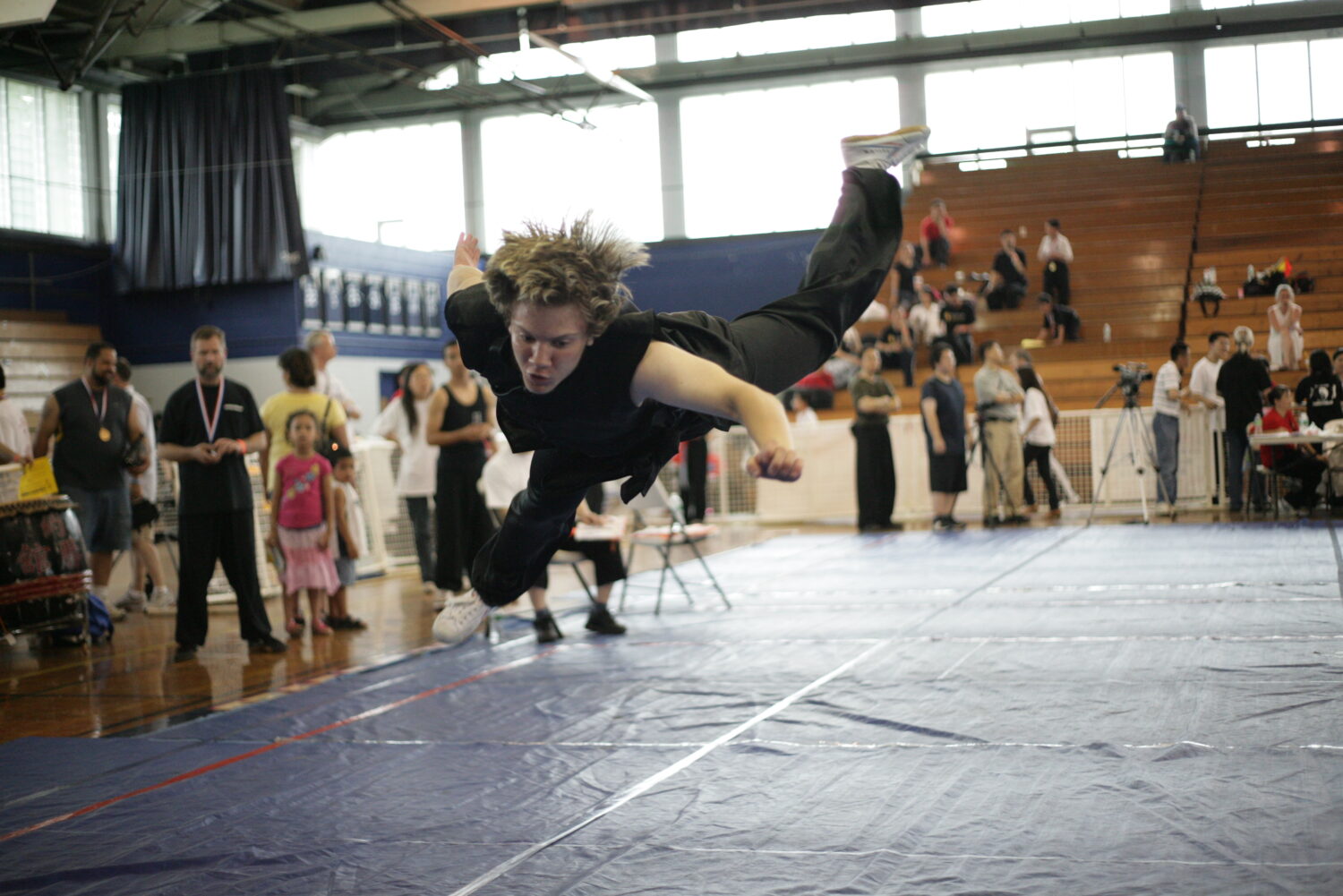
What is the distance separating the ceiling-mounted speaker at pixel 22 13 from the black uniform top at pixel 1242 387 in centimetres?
808

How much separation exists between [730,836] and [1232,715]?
72.3 inches

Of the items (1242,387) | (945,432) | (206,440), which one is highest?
(1242,387)

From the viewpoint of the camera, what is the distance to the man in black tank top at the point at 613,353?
8.77 ft

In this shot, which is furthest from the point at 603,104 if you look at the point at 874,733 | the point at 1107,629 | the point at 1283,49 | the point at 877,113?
the point at 874,733

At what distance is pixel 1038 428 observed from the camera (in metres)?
11.2

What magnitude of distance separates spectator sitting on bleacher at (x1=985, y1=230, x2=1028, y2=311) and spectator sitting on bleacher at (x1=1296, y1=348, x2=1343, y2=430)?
313 centimetres

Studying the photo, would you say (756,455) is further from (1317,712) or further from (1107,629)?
(1107,629)

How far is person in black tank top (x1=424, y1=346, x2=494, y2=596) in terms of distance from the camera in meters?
6.80

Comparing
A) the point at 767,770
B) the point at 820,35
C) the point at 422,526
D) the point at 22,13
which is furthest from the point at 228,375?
the point at 767,770

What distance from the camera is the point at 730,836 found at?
3.11 m

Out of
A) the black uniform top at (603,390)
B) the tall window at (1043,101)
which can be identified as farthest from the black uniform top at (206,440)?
the tall window at (1043,101)

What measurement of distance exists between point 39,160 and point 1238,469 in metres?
15.6

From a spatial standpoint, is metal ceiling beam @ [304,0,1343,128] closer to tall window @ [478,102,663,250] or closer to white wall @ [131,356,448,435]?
tall window @ [478,102,663,250]

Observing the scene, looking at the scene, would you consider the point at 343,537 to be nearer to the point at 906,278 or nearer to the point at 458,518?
the point at 458,518
